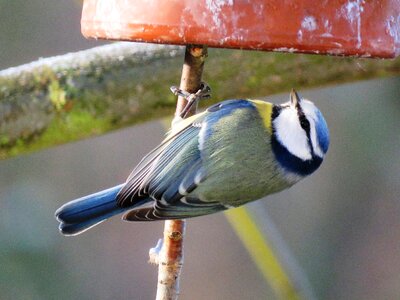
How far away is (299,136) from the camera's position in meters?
1.86

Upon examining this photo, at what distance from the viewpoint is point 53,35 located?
4.50 metres

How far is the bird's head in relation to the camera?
186 centimetres

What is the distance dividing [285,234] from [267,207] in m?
0.15

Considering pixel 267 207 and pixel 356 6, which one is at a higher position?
pixel 267 207

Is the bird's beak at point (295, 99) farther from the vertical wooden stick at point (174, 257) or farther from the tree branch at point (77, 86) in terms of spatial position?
the tree branch at point (77, 86)

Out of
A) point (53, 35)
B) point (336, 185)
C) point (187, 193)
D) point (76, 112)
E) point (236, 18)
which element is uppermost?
point (53, 35)

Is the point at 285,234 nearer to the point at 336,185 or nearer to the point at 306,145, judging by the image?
the point at 336,185

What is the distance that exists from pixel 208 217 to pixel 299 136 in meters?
2.61

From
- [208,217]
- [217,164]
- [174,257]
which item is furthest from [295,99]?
[208,217]

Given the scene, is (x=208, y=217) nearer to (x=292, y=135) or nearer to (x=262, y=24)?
(x=292, y=135)

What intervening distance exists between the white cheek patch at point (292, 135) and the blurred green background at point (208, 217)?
2.39 meters

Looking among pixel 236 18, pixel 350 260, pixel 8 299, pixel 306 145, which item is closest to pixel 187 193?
pixel 306 145

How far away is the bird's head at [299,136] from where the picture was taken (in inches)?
73.1

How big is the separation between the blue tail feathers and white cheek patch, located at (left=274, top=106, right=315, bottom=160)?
348mm
